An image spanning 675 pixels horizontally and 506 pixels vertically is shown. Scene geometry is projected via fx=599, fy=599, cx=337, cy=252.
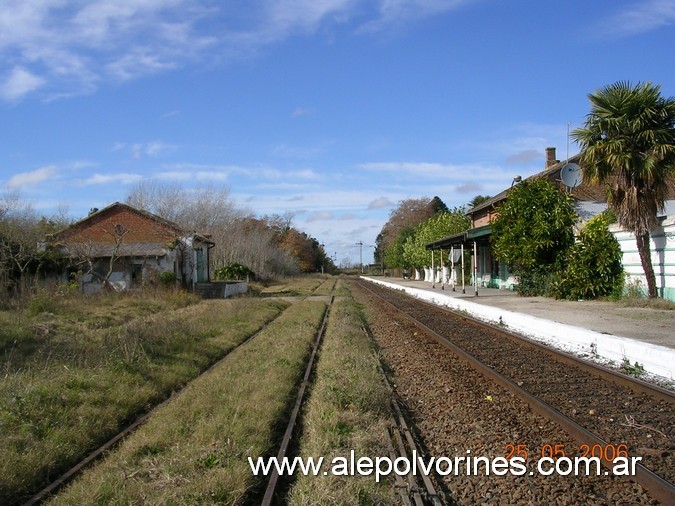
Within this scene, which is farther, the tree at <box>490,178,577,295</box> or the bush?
the bush

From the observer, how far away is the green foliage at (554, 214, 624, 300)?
Result: 2239 cm

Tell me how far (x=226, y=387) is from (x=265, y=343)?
507 centimetres

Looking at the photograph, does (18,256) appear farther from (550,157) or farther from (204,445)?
(550,157)

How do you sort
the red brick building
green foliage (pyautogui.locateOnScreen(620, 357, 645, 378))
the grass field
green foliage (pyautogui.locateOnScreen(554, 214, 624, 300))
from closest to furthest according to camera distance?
the grass field, green foliage (pyautogui.locateOnScreen(620, 357, 645, 378)), green foliage (pyautogui.locateOnScreen(554, 214, 624, 300)), the red brick building

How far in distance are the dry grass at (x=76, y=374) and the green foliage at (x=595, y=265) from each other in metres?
12.6

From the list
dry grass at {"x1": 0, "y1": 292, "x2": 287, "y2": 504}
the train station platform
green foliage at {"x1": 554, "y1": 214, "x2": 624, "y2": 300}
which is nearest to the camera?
dry grass at {"x1": 0, "y1": 292, "x2": 287, "y2": 504}

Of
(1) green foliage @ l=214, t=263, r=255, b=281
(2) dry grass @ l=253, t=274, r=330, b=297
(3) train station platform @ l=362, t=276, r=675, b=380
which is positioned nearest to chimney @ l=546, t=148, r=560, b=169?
(2) dry grass @ l=253, t=274, r=330, b=297

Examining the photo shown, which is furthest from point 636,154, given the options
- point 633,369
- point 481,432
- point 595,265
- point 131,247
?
point 131,247

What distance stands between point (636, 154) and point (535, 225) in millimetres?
6626

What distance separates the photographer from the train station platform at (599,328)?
1021 centimetres

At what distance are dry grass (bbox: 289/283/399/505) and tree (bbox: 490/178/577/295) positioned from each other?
52.2 ft

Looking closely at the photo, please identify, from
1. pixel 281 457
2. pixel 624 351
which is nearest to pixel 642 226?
pixel 624 351

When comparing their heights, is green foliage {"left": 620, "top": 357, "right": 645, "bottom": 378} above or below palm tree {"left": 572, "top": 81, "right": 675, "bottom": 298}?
below

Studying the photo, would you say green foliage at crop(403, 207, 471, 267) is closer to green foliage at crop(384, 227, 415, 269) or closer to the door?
green foliage at crop(384, 227, 415, 269)
